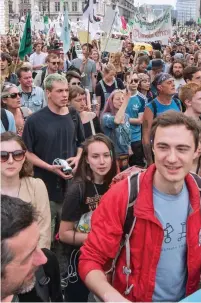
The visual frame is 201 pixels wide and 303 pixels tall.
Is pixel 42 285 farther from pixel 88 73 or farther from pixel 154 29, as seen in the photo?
pixel 154 29

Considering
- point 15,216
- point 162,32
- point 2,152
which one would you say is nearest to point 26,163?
point 2,152

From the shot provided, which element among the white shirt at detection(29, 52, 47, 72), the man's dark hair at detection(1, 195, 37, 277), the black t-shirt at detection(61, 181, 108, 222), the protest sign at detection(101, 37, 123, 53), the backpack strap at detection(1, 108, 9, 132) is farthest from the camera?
the white shirt at detection(29, 52, 47, 72)

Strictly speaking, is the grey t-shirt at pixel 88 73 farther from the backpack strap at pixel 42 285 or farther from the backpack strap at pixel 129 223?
the backpack strap at pixel 129 223

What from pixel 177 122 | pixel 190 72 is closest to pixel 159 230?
pixel 177 122

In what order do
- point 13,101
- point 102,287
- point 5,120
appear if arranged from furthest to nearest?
point 13,101 → point 5,120 → point 102,287

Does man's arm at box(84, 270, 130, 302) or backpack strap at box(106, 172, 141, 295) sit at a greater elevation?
backpack strap at box(106, 172, 141, 295)

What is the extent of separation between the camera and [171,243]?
201 centimetres

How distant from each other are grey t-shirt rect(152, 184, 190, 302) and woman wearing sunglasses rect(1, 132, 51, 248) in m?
1.15

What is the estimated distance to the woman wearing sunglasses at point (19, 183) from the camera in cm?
305

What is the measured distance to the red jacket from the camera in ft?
6.49

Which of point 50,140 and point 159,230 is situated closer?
point 159,230

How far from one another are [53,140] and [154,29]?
22.3 feet

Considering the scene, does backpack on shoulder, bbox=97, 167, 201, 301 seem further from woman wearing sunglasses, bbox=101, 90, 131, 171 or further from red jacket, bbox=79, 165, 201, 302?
woman wearing sunglasses, bbox=101, 90, 131, 171

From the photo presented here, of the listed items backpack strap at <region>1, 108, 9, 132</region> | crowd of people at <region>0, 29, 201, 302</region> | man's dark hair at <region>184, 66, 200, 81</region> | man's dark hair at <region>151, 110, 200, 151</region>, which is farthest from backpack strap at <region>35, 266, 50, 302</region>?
man's dark hair at <region>184, 66, 200, 81</region>
